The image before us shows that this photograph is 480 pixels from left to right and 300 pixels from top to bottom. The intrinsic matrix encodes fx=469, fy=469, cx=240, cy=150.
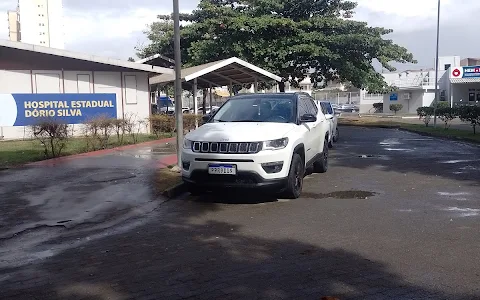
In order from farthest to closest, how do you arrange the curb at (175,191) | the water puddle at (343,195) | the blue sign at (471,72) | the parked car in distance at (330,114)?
the blue sign at (471,72), the parked car in distance at (330,114), the curb at (175,191), the water puddle at (343,195)

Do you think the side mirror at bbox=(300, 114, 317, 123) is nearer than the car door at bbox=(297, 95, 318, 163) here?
Yes

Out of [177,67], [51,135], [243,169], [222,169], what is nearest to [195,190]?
[222,169]

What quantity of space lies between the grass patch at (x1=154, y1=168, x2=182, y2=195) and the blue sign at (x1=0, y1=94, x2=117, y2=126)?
941cm

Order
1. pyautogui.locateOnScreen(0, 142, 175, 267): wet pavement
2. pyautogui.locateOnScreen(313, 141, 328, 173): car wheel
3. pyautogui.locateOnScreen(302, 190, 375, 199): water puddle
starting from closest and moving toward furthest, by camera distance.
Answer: pyautogui.locateOnScreen(0, 142, 175, 267): wet pavement, pyautogui.locateOnScreen(302, 190, 375, 199): water puddle, pyautogui.locateOnScreen(313, 141, 328, 173): car wheel

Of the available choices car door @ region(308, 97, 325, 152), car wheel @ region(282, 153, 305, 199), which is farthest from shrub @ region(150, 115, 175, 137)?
car wheel @ region(282, 153, 305, 199)

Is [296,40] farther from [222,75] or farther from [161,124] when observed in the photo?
[161,124]

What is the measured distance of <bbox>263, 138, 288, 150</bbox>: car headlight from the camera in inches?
294

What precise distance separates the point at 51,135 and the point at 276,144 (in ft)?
25.0

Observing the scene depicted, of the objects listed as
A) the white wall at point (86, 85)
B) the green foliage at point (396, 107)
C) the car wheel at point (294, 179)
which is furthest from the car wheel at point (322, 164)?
the green foliage at point (396, 107)

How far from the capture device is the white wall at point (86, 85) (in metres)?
19.5

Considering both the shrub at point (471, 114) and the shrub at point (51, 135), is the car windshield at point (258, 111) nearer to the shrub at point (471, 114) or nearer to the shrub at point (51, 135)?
the shrub at point (51, 135)

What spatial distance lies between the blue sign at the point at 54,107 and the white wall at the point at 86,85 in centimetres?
32

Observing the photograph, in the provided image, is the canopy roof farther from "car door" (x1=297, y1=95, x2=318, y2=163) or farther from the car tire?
the car tire

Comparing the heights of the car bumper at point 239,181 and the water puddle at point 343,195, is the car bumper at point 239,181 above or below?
above
